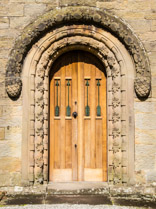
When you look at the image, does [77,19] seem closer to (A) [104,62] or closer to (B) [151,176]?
(A) [104,62]

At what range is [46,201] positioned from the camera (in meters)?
4.46

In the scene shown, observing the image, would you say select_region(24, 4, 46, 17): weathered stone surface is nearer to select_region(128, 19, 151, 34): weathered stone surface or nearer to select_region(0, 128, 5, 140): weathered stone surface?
select_region(128, 19, 151, 34): weathered stone surface

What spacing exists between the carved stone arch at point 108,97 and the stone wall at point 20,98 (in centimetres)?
14

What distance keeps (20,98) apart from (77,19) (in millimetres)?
1757

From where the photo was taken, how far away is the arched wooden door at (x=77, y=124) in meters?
5.28

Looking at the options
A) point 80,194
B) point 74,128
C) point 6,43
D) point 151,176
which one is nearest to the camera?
point 80,194

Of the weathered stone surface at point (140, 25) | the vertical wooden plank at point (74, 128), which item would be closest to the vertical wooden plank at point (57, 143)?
the vertical wooden plank at point (74, 128)

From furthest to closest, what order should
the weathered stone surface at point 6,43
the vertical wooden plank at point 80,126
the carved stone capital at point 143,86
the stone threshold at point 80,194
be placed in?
1. the vertical wooden plank at point 80,126
2. the weathered stone surface at point 6,43
3. the carved stone capital at point 143,86
4. the stone threshold at point 80,194

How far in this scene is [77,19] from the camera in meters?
5.01

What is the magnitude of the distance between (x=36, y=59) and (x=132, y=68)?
68.9 inches

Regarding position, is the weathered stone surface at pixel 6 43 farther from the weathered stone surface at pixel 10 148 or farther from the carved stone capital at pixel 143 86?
the carved stone capital at pixel 143 86

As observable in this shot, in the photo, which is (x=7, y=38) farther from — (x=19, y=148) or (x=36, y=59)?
(x=19, y=148)

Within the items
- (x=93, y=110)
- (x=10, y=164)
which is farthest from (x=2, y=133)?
(x=93, y=110)

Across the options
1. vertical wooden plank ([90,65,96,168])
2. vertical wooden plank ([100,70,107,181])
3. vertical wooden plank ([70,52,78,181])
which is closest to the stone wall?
vertical wooden plank ([100,70,107,181])
